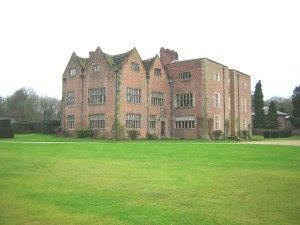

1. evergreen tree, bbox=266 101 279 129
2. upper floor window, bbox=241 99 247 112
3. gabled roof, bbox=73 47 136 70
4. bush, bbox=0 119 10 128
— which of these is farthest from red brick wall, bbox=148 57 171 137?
evergreen tree, bbox=266 101 279 129

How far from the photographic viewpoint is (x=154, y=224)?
26.8 feet

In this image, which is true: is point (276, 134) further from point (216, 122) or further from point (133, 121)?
point (133, 121)

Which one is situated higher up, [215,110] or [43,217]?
[215,110]

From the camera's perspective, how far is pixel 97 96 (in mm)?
47438

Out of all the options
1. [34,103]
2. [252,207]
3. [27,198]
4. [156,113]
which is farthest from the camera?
[34,103]

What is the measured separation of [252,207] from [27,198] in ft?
19.7

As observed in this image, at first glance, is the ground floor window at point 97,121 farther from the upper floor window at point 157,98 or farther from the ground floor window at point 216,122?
the ground floor window at point 216,122

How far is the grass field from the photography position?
28.6ft

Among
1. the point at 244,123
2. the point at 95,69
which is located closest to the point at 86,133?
the point at 95,69

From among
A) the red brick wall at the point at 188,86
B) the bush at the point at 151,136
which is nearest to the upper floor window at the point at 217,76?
the red brick wall at the point at 188,86

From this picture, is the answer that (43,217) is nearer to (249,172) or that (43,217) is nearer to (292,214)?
(292,214)

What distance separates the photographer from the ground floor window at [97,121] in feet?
153

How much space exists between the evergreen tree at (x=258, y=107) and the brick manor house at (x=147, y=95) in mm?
29077

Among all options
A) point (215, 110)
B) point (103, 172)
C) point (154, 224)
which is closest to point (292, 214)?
point (154, 224)
